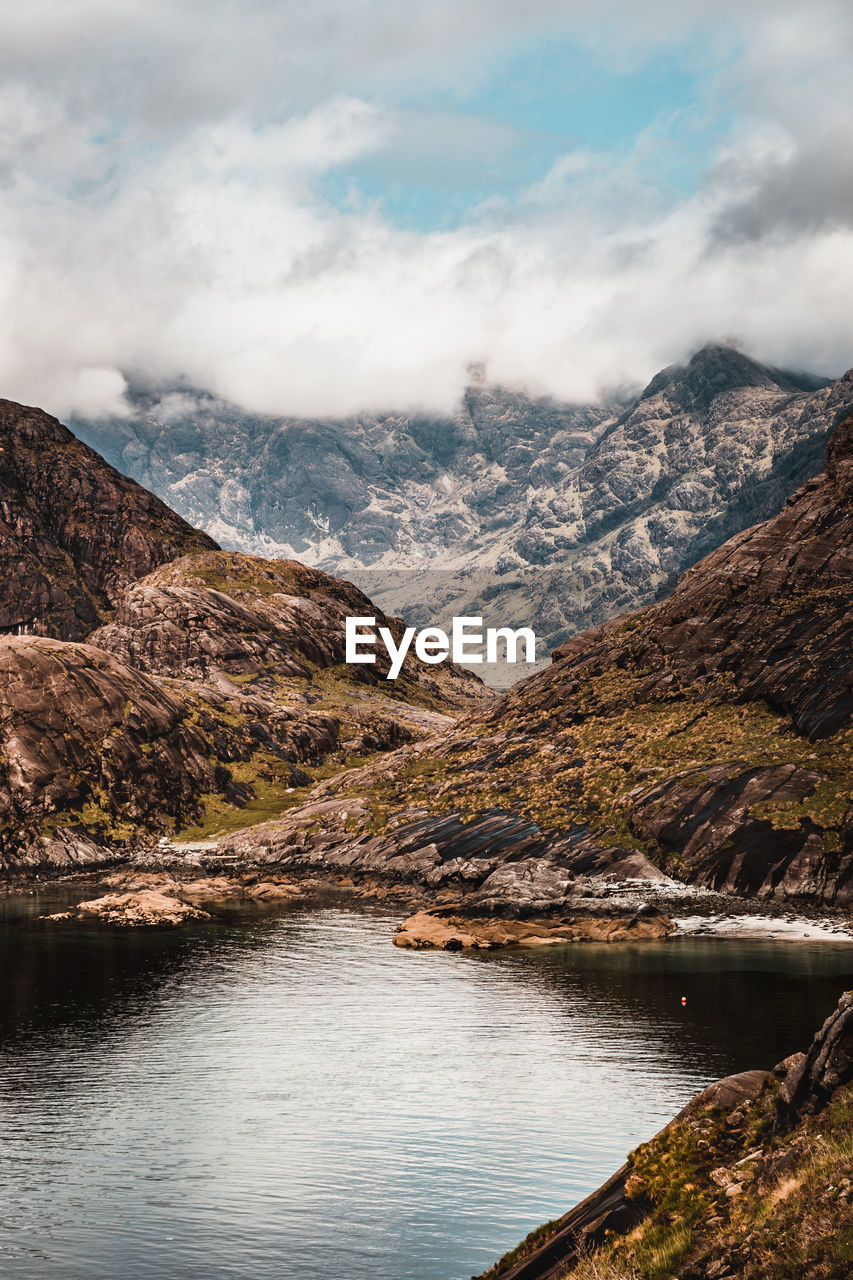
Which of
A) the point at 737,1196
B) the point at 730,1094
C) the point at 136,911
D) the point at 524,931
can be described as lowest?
the point at 136,911

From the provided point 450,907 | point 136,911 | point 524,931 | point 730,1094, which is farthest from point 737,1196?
point 136,911

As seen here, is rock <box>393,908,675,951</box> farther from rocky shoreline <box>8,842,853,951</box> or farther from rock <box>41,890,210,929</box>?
rock <box>41,890,210,929</box>

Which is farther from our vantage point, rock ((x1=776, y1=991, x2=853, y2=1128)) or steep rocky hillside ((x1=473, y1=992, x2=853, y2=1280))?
rock ((x1=776, y1=991, x2=853, y2=1128))

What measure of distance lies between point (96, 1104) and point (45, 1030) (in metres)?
21.7

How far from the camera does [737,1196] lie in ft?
101

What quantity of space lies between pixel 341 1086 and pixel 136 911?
82.5 meters

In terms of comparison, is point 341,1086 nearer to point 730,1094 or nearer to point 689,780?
point 730,1094

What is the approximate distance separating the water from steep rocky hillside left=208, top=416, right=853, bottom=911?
23738 millimetres

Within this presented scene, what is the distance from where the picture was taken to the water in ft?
156

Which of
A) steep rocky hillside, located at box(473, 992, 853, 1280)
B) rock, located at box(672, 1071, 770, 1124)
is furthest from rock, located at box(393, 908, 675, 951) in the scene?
steep rocky hillside, located at box(473, 992, 853, 1280)

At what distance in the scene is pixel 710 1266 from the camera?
92.6ft

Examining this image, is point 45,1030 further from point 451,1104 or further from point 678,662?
point 678,662

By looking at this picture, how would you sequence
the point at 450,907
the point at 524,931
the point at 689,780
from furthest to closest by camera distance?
the point at 689,780 < the point at 450,907 < the point at 524,931

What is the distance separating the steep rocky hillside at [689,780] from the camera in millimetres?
136500
